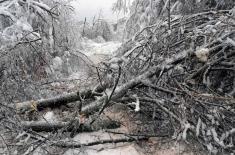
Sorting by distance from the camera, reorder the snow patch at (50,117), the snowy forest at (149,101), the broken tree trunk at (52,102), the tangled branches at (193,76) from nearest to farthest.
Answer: the tangled branches at (193,76)
the snowy forest at (149,101)
the snow patch at (50,117)
the broken tree trunk at (52,102)

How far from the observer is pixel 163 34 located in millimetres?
6383

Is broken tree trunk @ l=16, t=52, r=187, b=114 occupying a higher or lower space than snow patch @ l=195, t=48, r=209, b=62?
lower

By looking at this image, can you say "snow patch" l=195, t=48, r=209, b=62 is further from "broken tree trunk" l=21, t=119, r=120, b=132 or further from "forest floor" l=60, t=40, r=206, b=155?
"broken tree trunk" l=21, t=119, r=120, b=132

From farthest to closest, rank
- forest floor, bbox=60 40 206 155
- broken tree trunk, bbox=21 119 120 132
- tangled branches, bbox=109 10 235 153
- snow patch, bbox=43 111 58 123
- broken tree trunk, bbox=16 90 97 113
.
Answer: broken tree trunk, bbox=16 90 97 113 < snow patch, bbox=43 111 58 123 < broken tree trunk, bbox=21 119 120 132 < forest floor, bbox=60 40 206 155 < tangled branches, bbox=109 10 235 153

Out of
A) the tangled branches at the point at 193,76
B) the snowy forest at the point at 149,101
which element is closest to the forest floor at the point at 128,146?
the snowy forest at the point at 149,101

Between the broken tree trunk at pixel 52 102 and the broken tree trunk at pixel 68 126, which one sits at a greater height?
the broken tree trunk at pixel 52 102

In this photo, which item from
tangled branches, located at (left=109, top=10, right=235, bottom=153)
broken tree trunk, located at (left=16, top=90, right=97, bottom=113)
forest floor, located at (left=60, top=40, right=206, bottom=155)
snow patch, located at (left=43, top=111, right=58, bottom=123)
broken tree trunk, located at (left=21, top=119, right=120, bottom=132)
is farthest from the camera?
broken tree trunk, located at (left=16, top=90, right=97, bottom=113)

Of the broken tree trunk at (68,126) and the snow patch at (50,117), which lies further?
the snow patch at (50,117)

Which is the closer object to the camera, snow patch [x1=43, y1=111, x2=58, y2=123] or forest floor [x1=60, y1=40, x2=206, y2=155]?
forest floor [x1=60, y1=40, x2=206, y2=155]

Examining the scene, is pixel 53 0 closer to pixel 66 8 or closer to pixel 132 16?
pixel 66 8

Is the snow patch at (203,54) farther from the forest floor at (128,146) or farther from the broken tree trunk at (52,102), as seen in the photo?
the broken tree trunk at (52,102)

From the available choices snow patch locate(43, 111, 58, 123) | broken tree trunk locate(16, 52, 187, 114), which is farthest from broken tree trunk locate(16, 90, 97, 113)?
snow patch locate(43, 111, 58, 123)

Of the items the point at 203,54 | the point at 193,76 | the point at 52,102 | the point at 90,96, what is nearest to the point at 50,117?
the point at 52,102

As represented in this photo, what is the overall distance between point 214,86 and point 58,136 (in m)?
2.21
